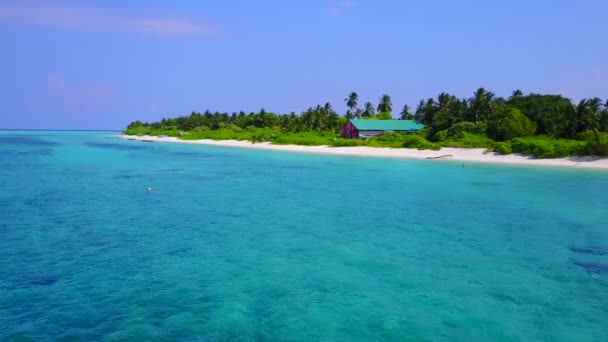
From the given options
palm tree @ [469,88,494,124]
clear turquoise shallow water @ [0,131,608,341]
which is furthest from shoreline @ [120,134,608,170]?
clear turquoise shallow water @ [0,131,608,341]

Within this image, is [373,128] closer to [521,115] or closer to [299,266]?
[521,115]

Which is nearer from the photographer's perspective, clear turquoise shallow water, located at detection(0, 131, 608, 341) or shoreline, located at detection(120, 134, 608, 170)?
clear turquoise shallow water, located at detection(0, 131, 608, 341)

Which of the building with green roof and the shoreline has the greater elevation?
the building with green roof

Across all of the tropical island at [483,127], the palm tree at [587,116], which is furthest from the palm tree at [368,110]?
the palm tree at [587,116]

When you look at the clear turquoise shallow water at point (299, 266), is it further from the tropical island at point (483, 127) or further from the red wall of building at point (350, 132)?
the red wall of building at point (350, 132)

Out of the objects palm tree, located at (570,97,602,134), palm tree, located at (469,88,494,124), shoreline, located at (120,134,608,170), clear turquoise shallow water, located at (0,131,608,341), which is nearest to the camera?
clear turquoise shallow water, located at (0,131,608,341)

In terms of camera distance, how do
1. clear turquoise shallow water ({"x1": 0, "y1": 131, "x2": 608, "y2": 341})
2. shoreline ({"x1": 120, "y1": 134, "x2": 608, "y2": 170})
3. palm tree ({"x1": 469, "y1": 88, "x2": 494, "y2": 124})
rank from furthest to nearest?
palm tree ({"x1": 469, "y1": 88, "x2": 494, "y2": 124})
shoreline ({"x1": 120, "y1": 134, "x2": 608, "y2": 170})
clear turquoise shallow water ({"x1": 0, "y1": 131, "x2": 608, "y2": 341})

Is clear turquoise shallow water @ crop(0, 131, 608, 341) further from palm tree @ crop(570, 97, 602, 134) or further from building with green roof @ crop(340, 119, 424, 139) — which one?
building with green roof @ crop(340, 119, 424, 139)
